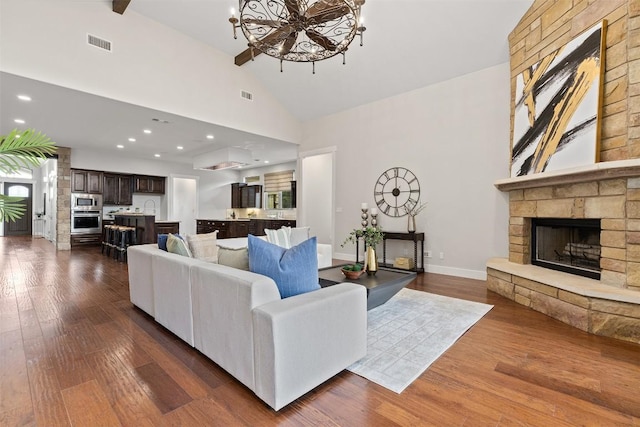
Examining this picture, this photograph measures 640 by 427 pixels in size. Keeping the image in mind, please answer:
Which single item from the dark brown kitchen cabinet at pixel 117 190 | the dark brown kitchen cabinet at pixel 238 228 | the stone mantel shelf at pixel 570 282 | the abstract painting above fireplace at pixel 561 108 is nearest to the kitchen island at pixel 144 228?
the dark brown kitchen cabinet at pixel 238 228

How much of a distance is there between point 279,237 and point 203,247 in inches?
51.6

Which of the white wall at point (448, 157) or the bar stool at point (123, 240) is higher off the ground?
the white wall at point (448, 157)

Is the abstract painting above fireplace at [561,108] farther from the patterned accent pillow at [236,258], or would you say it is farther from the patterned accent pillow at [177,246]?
the patterned accent pillow at [177,246]

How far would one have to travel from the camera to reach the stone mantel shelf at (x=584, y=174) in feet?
8.29

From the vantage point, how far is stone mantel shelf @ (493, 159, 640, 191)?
2525 millimetres

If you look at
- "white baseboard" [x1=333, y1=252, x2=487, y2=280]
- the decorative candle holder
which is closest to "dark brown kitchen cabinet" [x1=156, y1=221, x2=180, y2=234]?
the decorative candle holder

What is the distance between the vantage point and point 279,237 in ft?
13.8

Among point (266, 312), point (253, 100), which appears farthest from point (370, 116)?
point (266, 312)

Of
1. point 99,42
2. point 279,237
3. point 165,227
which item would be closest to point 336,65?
point 279,237

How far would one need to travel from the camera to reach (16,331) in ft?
8.72

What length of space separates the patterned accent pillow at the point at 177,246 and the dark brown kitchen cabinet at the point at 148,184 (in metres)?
7.83

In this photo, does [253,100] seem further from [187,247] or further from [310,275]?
[310,275]

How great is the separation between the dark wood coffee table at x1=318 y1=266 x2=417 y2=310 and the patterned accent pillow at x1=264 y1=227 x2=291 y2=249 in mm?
969

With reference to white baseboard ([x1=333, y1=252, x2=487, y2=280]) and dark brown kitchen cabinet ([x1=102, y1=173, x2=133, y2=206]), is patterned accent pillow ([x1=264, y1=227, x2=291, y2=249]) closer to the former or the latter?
white baseboard ([x1=333, y1=252, x2=487, y2=280])
